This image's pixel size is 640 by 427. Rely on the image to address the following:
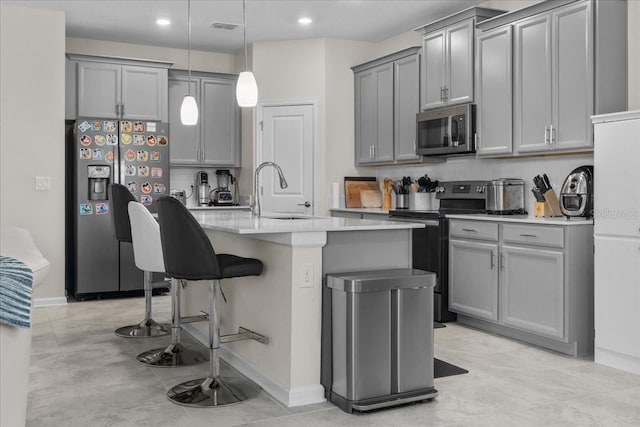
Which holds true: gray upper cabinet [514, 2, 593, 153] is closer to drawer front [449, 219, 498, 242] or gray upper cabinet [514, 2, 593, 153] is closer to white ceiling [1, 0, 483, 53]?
drawer front [449, 219, 498, 242]

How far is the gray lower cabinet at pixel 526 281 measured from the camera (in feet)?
12.9

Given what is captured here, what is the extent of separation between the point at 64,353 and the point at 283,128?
3.62 meters

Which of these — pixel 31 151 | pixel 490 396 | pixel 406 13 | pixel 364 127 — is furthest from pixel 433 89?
pixel 31 151

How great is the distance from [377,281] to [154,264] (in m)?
1.50

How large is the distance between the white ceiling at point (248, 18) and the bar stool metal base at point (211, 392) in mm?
3547

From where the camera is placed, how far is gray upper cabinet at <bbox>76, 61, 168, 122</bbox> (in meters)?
6.12

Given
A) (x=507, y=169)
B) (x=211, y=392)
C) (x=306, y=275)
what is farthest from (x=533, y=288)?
(x=211, y=392)

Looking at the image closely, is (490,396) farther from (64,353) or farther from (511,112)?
(64,353)

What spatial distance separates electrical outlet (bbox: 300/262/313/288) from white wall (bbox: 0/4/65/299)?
3510 millimetres

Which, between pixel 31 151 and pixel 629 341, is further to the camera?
pixel 31 151

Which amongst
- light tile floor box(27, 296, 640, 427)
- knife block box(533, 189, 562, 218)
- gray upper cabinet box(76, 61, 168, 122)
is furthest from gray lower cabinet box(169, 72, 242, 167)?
knife block box(533, 189, 562, 218)

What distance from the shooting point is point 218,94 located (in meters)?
7.12

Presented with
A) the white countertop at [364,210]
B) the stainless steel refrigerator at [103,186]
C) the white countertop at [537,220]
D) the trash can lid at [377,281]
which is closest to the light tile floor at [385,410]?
the trash can lid at [377,281]

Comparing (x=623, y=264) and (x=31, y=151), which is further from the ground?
(x=31, y=151)
